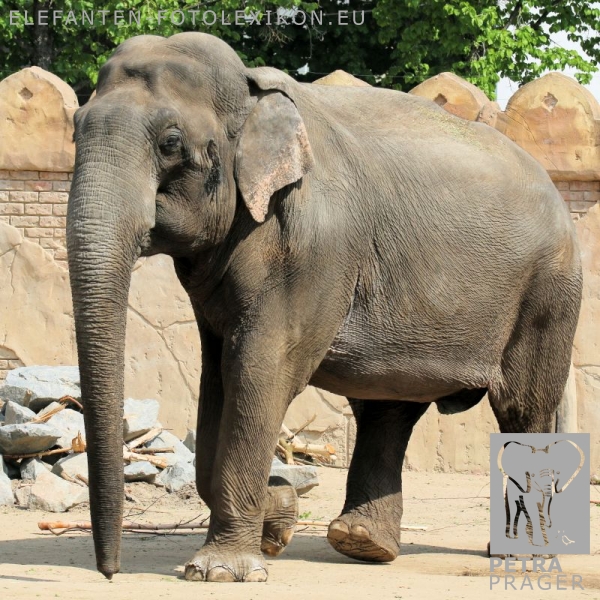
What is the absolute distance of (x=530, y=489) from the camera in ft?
22.3

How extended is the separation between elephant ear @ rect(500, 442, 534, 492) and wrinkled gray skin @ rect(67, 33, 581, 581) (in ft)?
0.42

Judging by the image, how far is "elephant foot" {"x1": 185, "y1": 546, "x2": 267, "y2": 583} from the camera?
5.65m

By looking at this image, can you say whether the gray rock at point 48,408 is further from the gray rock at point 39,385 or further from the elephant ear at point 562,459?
the elephant ear at point 562,459

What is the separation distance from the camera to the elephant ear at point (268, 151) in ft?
18.3

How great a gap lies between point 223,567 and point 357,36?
1700cm

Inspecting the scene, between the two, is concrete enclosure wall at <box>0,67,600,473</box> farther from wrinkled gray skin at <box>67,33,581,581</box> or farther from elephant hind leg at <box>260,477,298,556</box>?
elephant hind leg at <box>260,477,298,556</box>

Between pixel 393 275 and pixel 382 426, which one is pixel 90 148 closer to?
pixel 393 275

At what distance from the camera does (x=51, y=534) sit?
760cm

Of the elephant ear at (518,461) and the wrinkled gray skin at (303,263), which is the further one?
the elephant ear at (518,461)

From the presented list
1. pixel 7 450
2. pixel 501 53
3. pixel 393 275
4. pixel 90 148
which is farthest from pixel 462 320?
pixel 501 53

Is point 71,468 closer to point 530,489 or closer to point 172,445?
point 172,445

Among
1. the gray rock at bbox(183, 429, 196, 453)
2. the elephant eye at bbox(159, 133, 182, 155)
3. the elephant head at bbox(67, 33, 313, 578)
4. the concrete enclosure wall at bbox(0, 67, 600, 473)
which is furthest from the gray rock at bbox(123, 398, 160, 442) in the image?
the elephant eye at bbox(159, 133, 182, 155)

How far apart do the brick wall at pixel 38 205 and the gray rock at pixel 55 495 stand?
8.38 feet

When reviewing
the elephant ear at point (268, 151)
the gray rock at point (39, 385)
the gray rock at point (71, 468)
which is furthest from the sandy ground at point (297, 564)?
the elephant ear at point (268, 151)
